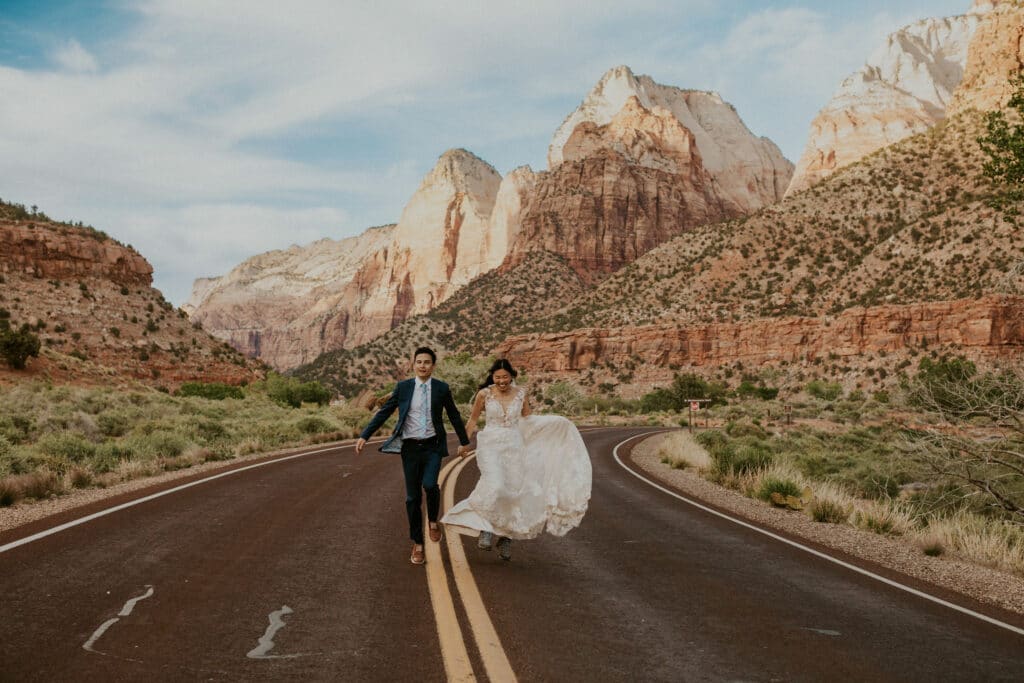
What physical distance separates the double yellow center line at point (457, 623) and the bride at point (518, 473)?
419mm

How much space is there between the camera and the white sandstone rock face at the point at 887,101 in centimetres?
10475

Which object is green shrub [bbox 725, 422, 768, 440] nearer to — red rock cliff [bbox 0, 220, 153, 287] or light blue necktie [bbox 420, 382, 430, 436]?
light blue necktie [bbox 420, 382, 430, 436]

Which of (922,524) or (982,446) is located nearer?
(982,446)

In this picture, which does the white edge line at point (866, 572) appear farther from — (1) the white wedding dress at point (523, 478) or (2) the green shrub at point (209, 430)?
(2) the green shrub at point (209, 430)

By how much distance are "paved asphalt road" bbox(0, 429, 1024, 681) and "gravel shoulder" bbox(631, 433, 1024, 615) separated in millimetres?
737

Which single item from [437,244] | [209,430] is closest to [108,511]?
[209,430]

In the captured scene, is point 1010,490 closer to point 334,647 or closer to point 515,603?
point 515,603

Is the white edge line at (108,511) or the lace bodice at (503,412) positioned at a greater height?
the lace bodice at (503,412)

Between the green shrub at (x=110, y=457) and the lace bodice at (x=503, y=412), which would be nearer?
the lace bodice at (x=503, y=412)

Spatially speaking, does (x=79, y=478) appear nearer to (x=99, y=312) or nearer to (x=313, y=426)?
(x=313, y=426)

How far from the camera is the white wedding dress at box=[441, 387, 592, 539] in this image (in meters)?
7.08

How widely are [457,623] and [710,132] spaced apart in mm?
149973

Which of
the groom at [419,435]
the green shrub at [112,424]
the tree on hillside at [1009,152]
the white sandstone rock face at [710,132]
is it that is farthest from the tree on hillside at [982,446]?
the white sandstone rock face at [710,132]

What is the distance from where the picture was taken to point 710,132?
14312 cm
